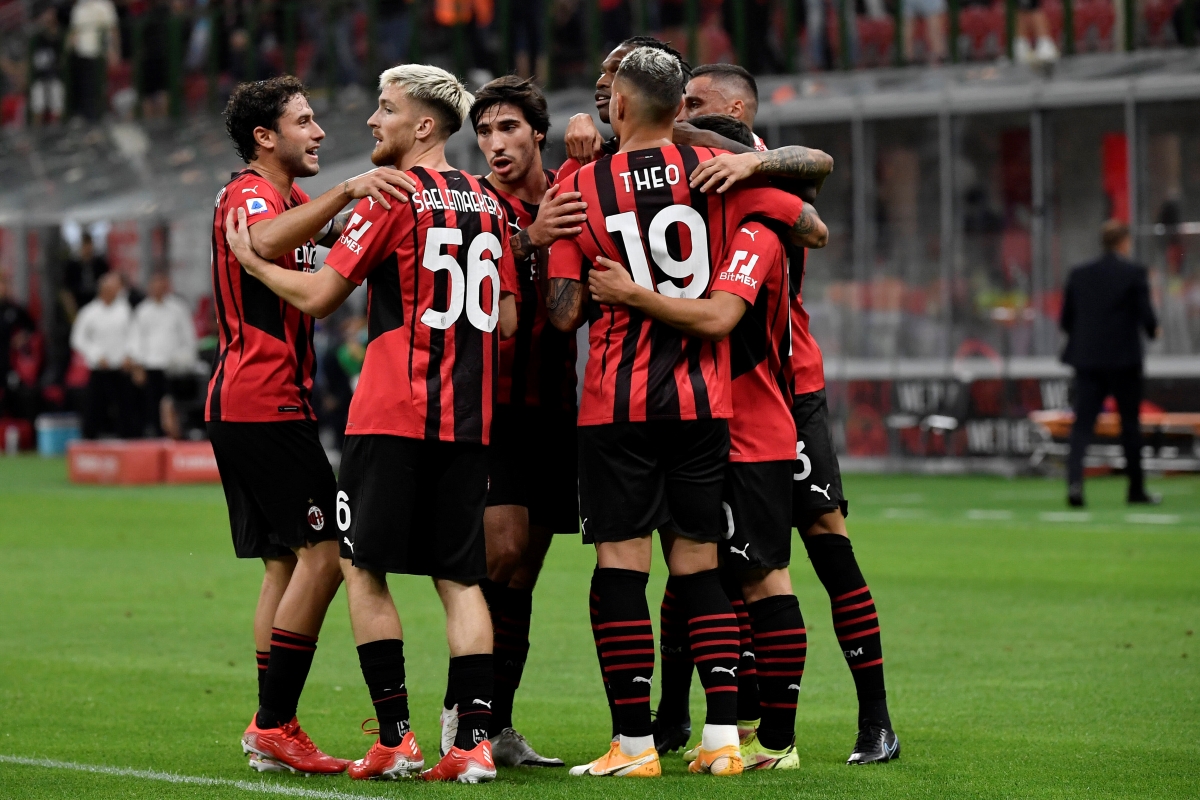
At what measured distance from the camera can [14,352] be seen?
26.6m

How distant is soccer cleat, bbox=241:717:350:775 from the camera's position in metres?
5.77

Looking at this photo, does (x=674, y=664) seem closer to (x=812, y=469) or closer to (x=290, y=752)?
(x=812, y=469)

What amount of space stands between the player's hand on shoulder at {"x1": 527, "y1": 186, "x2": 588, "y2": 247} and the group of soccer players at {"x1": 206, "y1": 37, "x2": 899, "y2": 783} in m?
0.01

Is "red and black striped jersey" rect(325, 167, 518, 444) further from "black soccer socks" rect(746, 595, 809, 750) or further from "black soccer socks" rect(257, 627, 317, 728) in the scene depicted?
"black soccer socks" rect(746, 595, 809, 750)

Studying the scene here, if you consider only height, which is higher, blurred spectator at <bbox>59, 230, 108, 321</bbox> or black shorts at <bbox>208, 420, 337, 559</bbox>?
blurred spectator at <bbox>59, 230, 108, 321</bbox>

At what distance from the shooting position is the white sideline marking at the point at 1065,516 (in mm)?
14250

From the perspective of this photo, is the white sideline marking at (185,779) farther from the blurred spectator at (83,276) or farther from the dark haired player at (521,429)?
the blurred spectator at (83,276)

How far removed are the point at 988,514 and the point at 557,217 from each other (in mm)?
10006

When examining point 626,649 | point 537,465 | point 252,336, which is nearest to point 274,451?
point 252,336

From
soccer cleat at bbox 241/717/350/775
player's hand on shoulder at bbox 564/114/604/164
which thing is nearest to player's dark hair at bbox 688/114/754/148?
player's hand on shoulder at bbox 564/114/604/164

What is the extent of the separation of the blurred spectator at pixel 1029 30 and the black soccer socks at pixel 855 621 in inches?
631

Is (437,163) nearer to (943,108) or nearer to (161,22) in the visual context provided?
(943,108)

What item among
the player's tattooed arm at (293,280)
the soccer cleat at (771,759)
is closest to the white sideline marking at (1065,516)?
the soccer cleat at (771,759)

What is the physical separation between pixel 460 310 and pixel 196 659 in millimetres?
3452
